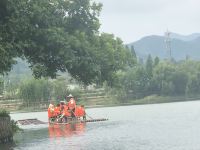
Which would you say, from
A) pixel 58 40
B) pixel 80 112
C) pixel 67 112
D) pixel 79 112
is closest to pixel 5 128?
pixel 58 40

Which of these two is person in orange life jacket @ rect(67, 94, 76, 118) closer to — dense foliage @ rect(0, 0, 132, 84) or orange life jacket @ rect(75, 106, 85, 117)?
orange life jacket @ rect(75, 106, 85, 117)

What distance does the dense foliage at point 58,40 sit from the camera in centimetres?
3055

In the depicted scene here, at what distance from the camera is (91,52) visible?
35688 millimetres

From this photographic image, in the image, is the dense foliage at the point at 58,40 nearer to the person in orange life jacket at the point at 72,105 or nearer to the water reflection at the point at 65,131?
the water reflection at the point at 65,131

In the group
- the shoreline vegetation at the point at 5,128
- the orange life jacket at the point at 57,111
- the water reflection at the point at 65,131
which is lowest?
the water reflection at the point at 65,131

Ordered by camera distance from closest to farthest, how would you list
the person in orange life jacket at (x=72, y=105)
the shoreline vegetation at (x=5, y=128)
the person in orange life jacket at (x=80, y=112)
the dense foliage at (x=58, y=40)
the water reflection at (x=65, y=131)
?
the dense foliage at (x=58, y=40) → the shoreline vegetation at (x=5, y=128) → the water reflection at (x=65, y=131) → the person in orange life jacket at (x=72, y=105) → the person in orange life jacket at (x=80, y=112)

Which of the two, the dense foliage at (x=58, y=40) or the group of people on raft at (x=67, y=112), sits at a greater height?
the dense foliage at (x=58, y=40)

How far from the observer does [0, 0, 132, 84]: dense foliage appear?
30.5 meters

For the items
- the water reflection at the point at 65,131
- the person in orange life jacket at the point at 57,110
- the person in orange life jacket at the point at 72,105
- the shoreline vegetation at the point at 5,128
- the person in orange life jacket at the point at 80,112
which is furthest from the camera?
the person in orange life jacket at the point at 57,110

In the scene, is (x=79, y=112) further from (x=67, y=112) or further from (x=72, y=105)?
(x=67, y=112)

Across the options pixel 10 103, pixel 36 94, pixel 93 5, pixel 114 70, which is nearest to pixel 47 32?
pixel 93 5

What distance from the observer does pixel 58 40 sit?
3275 centimetres

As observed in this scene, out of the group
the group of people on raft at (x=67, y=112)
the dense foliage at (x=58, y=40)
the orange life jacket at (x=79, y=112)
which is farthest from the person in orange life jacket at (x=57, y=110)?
the dense foliage at (x=58, y=40)

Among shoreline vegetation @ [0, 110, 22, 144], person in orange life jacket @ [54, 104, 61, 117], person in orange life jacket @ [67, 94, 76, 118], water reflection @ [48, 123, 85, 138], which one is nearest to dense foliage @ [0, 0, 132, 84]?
shoreline vegetation @ [0, 110, 22, 144]
